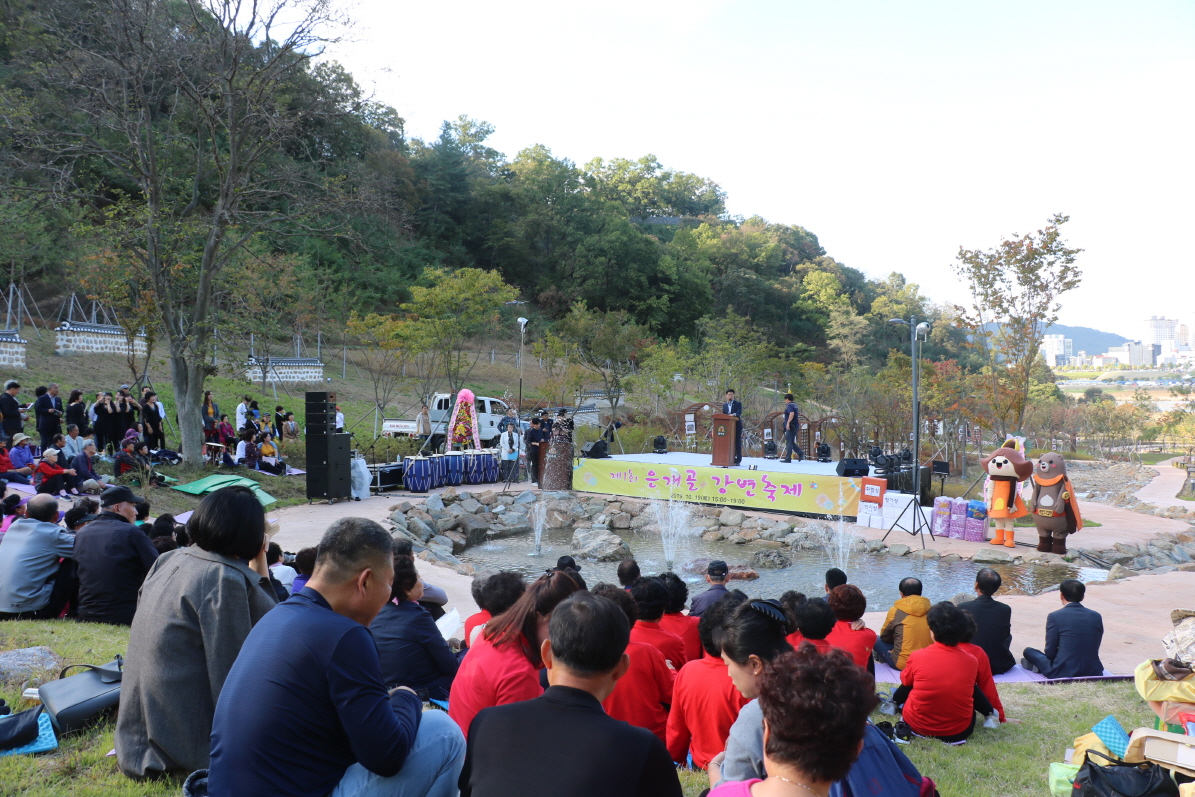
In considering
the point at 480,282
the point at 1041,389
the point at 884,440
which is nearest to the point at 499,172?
the point at 480,282

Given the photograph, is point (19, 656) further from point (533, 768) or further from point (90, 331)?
point (90, 331)

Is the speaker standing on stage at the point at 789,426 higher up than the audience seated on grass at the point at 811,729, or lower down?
lower down

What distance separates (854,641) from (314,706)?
3.40 m

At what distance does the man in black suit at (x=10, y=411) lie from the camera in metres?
12.7

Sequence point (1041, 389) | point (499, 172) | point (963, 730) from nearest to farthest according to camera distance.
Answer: point (963, 730) < point (1041, 389) < point (499, 172)

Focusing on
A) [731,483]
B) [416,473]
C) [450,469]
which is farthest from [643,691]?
[450,469]

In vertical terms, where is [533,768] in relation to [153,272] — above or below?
below

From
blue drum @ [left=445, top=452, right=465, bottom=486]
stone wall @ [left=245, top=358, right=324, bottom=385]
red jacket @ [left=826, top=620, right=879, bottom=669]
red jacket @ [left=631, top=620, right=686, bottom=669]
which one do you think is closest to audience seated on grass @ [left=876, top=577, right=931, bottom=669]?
red jacket @ [left=826, top=620, right=879, bottom=669]

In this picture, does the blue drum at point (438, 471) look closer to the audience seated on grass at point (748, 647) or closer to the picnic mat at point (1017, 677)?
the picnic mat at point (1017, 677)

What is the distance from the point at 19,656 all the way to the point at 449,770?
11.7 ft

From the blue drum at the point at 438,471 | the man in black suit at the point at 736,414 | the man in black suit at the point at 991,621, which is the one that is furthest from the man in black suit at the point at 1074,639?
the blue drum at the point at 438,471

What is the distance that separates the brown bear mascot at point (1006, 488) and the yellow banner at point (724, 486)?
236 cm

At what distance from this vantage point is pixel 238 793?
2.06 metres

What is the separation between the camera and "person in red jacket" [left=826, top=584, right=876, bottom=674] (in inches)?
177
